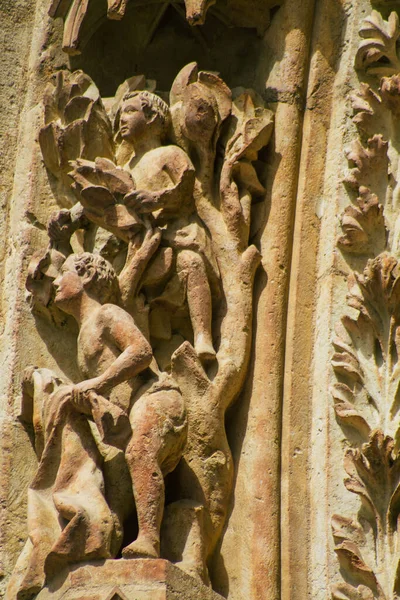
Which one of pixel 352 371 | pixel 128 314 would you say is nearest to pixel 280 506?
pixel 352 371

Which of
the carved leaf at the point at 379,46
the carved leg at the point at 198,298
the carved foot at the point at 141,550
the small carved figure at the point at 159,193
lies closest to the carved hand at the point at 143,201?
the small carved figure at the point at 159,193

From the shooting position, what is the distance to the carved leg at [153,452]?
4246 mm

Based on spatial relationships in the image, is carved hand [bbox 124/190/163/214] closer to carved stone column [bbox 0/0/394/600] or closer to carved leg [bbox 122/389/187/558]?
carved stone column [bbox 0/0/394/600]

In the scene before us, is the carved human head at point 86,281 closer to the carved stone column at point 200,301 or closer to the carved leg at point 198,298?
the carved stone column at point 200,301

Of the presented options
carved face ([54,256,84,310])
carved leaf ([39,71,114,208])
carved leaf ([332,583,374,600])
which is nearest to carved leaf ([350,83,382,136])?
carved leaf ([39,71,114,208])

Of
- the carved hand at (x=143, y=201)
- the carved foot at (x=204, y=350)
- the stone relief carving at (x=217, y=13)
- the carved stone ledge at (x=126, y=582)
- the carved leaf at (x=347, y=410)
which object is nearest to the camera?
the carved stone ledge at (x=126, y=582)

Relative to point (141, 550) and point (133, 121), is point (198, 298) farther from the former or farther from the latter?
point (141, 550)

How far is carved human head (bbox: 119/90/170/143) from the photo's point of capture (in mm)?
4980

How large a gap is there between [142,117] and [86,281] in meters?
0.69

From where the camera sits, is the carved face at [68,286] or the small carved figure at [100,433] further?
the carved face at [68,286]

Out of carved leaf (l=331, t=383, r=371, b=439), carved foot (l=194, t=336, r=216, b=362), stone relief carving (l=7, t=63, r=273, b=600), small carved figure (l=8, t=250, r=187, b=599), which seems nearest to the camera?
small carved figure (l=8, t=250, r=187, b=599)

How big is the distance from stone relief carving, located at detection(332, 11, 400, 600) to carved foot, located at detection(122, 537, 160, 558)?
585 mm

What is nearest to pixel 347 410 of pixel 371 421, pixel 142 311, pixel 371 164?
pixel 371 421

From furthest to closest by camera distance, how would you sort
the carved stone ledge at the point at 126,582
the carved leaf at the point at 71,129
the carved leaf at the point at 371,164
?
the carved leaf at the point at 71,129 → the carved leaf at the point at 371,164 → the carved stone ledge at the point at 126,582
